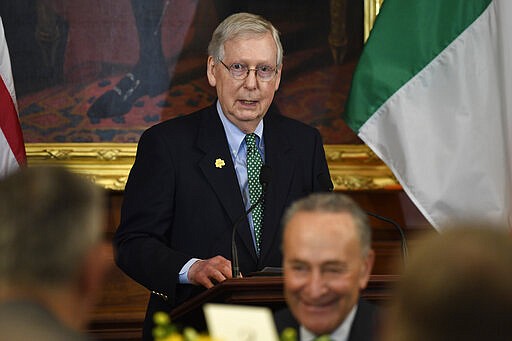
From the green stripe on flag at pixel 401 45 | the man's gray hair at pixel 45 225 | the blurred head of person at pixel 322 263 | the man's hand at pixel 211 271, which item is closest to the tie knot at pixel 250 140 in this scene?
the man's hand at pixel 211 271

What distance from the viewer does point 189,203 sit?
4.86m

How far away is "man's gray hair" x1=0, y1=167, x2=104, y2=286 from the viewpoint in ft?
6.98

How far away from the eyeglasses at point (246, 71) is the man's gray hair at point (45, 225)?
2853 mm

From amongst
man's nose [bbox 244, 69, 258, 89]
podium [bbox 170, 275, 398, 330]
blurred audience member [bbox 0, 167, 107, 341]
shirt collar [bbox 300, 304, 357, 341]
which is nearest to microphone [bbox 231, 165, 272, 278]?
podium [bbox 170, 275, 398, 330]

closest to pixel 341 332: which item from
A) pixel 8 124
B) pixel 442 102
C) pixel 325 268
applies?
pixel 325 268

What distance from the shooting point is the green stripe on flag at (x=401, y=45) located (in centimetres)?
593

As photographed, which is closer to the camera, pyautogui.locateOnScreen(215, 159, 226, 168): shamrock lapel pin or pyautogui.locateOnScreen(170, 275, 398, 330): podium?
pyautogui.locateOnScreen(170, 275, 398, 330): podium

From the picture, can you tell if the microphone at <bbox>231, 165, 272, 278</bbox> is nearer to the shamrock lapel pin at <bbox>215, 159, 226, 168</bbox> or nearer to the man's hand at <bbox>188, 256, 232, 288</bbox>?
the man's hand at <bbox>188, 256, 232, 288</bbox>

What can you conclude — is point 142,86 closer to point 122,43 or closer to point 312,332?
point 122,43

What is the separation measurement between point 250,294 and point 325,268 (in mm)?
624

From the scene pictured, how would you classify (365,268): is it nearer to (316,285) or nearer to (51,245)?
(316,285)

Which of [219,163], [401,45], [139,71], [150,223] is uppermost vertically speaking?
[401,45]

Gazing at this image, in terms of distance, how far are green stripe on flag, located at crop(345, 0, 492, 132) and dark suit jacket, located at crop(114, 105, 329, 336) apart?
3.39ft

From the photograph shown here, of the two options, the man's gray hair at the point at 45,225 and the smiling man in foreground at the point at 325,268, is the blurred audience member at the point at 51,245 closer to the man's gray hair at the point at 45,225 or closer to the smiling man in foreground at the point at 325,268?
the man's gray hair at the point at 45,225
